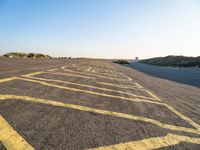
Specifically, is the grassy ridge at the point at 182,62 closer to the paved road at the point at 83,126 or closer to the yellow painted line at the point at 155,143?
the paved road at the point at 83,126

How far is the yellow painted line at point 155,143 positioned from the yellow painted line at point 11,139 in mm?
895

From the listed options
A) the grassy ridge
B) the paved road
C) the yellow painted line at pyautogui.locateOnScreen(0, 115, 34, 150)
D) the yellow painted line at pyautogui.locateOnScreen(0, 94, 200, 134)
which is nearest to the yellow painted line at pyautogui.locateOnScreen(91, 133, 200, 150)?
the paved road

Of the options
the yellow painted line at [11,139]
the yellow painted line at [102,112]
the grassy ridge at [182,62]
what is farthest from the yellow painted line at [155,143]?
the grassy ridge at [182,62]

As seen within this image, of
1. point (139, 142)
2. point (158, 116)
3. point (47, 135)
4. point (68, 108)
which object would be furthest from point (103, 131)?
point (158, 116)

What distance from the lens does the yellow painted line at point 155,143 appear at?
8.38 feet

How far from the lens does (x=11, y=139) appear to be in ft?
7.75

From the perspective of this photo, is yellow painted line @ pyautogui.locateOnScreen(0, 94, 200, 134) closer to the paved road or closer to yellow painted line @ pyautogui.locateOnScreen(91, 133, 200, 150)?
the paved road

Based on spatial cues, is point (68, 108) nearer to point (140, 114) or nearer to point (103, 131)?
point (103, 131)

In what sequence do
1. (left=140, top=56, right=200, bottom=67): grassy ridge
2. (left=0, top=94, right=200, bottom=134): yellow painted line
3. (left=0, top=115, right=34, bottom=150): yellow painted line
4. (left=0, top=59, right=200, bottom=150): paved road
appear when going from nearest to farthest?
(left=0, top=115, right=34, bottom=150): yellow painted line < (left=0, top=59, right=200, bottom=150): paved road < (left=0, top=94, right=200, bottom=134): yellow painted line < (left=140, top=56, right=200, bottom=67): grassy ridge

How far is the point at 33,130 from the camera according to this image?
106 inches

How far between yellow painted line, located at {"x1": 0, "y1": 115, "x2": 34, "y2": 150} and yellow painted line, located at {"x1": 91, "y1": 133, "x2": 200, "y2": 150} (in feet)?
2.94

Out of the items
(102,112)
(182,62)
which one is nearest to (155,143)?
(102,112)

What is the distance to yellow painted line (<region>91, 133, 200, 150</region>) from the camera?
101 inches

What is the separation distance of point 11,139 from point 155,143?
197 centimetres
